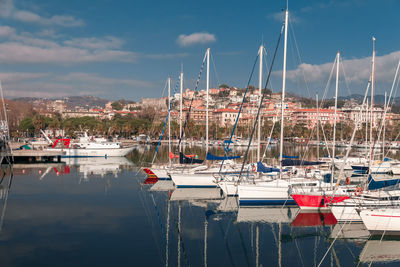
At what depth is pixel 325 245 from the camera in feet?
54.2

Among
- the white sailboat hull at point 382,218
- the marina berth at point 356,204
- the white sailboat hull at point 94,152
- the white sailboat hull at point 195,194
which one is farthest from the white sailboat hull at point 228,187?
the white sailboat hull at point 94,152

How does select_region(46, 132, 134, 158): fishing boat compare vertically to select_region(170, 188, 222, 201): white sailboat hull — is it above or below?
above

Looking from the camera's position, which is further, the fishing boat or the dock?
the fishing boat

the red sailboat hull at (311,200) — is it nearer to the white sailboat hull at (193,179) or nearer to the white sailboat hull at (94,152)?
the white sailboat hull at (193,179)

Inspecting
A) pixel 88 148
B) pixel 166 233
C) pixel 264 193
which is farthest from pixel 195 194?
pixel 88 148

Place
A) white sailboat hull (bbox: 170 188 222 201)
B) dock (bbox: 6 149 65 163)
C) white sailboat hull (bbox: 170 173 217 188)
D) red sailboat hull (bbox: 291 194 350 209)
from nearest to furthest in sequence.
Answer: red sailboat hull (bbox: 291 194 350 209)
white sailboat hull (bbox: 170 188 222 201)
white sailboat hull (bbox: 170 173 217 188)
dock (bbox: 6 149 65 163)

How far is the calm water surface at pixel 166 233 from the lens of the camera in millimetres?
14469

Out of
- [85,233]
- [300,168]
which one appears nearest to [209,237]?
[85,233]

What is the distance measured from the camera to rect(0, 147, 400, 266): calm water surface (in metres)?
14.5

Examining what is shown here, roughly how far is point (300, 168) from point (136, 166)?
23.3 meters

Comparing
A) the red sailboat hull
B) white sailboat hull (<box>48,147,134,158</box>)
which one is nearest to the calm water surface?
the red sailboat hull

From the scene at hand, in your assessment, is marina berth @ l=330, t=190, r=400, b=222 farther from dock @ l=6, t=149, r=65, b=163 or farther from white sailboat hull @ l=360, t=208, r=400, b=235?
dock @ l=6, t=149, r=65, b=163

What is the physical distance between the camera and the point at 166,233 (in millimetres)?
17922

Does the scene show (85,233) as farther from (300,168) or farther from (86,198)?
(300,168)
